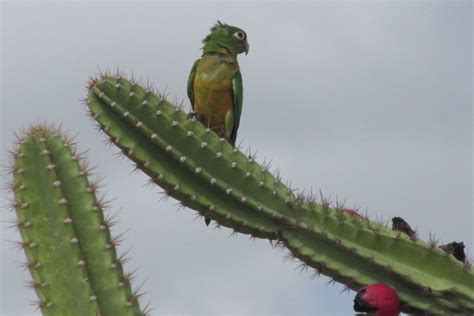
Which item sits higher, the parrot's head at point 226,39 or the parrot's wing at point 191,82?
the parrot's head at point 226,39

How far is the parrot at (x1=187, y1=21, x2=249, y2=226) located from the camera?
7.15 meters

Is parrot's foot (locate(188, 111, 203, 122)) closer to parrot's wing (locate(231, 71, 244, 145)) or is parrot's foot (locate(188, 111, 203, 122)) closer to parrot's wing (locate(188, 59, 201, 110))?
parrot's wing (locate(231, 71, 244, 145))

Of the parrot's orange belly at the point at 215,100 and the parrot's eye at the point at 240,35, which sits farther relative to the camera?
the parrot's eye at the point at 240,35

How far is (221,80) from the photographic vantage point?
7168mm

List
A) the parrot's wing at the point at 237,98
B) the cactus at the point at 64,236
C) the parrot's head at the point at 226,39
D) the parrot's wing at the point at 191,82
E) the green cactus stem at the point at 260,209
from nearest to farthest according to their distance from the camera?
the cactus at the point at 64,236 < the green cactus stem at the point at 260,209 < the parrot's wing at the point at 237,98 < the parrot's head at the point at 226,39 < the parrot's wing at the point at 191,82

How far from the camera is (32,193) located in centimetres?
368

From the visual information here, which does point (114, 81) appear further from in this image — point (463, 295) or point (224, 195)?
point (463, 295)

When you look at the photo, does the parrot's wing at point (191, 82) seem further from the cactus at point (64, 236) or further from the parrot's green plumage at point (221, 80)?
the cactus at point (64, 236)

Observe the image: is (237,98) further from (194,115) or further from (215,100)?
(194,115)

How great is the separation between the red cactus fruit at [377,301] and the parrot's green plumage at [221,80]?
3306mm

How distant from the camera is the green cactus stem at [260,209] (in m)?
4.17

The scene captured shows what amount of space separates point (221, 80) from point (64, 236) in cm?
369

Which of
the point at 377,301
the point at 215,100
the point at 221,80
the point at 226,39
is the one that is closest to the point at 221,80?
the point at 221,80

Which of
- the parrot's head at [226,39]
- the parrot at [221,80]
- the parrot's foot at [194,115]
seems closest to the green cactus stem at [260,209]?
the parrot's foot at [194,115]
